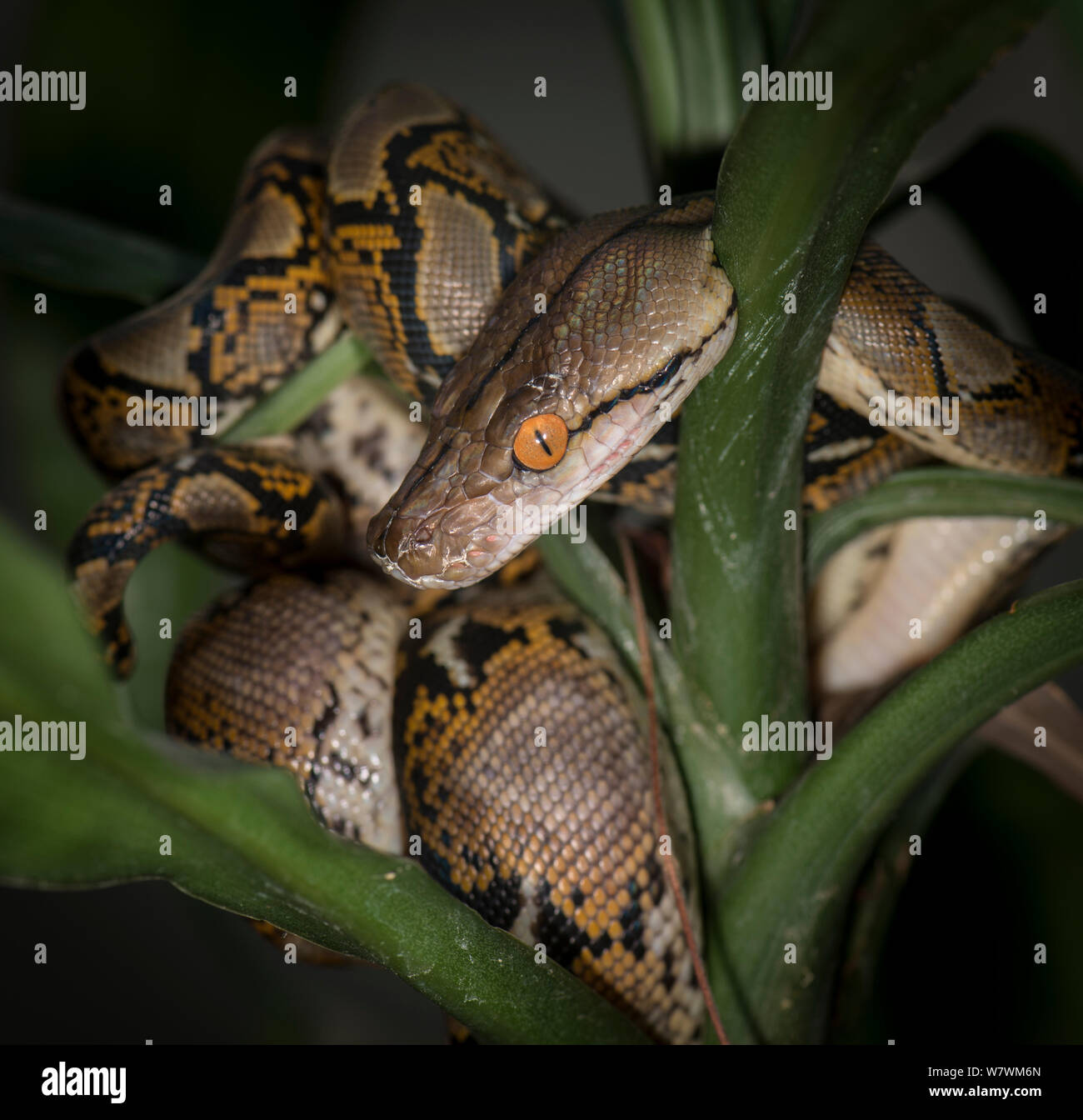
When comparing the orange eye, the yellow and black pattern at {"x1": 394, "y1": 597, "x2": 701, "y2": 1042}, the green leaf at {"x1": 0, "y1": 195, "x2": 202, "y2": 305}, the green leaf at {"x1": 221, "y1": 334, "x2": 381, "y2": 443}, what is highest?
the green leaf at {"x1": 0, "y1": 195, "x2": 202, "y2": 305}

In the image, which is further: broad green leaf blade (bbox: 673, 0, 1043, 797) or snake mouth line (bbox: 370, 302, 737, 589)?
snake mouth line (bbox: 370, 302, 737, 589)

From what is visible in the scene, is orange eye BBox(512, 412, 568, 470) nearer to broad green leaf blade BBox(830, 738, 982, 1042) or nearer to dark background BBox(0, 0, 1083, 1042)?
dark background BBox(0, 0, 1083, 1042)

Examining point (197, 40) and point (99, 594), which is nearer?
point (99, 594)

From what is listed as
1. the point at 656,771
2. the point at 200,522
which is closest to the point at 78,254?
the point at 200,522

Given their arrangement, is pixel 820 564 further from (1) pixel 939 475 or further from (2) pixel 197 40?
(2) pixel 197 40

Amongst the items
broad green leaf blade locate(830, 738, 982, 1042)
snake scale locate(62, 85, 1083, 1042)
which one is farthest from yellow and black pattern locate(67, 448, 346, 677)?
broad green leaf blade locate(830, 738, 982, 1042)

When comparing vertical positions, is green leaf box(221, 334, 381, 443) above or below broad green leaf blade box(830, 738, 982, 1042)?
above

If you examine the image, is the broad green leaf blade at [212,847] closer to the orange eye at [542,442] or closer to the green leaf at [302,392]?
the orange eye at [542,442]

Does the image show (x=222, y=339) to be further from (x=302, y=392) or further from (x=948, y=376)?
(x=948, y=376)
